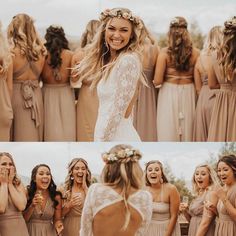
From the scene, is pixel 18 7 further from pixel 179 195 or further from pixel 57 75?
pixel 179 195

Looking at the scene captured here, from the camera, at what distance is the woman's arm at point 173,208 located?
148 inches

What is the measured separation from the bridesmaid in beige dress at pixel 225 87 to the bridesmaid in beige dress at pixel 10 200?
0.94m

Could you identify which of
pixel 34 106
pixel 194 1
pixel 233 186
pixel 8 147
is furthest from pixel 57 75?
pixel 233 186

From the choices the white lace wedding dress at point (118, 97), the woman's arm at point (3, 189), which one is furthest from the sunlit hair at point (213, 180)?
the woman's arm at point (3, 189)

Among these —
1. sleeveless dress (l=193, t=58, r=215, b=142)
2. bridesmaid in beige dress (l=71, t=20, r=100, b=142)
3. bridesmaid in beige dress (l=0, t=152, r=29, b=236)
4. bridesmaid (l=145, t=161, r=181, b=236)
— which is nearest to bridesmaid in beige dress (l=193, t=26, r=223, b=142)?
sleeveless dress (l=193, t=58, r=215, b=142)

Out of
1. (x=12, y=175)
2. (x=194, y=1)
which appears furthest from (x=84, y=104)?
(x=194, y=1)

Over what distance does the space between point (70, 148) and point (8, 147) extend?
29cm

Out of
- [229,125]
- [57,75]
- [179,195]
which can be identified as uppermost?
[57,75]

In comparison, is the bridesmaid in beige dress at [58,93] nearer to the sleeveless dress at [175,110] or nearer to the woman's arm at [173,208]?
the sleeveless dress at [175,110]

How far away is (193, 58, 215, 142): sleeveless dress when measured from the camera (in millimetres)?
3760

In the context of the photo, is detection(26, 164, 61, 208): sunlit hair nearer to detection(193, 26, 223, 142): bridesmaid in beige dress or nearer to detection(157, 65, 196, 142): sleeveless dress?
detection(157, 65, 196, 142): sleeveless dress

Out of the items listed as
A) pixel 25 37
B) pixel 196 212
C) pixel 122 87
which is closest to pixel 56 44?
pixel 25 37

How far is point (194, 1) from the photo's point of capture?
3.78m

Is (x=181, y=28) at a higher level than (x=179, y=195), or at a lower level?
higher
